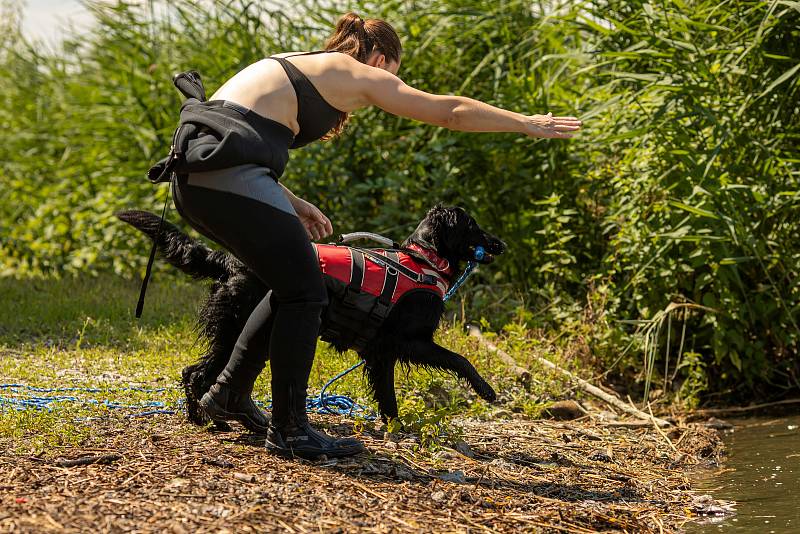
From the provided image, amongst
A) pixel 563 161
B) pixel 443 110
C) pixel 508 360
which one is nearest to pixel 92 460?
pixel 443 110

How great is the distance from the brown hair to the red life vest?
1.74 feet

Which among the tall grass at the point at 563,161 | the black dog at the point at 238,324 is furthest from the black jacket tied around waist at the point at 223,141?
the tall grass at the point at 563,161

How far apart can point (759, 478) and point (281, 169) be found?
2.49 meters

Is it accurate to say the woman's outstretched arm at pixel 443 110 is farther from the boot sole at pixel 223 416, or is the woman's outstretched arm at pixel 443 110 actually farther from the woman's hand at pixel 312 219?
the boot sole at pixel 223 416

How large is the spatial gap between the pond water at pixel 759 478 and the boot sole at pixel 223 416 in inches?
66.0

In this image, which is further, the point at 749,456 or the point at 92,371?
the point at 92,371

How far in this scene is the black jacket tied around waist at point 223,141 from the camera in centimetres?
311

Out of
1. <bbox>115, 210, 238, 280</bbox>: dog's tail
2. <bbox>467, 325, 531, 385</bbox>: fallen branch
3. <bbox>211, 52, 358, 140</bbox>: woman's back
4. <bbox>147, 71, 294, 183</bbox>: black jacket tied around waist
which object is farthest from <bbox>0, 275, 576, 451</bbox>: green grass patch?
<bbox>211, 52, 358, 140</bbox>: woman's back

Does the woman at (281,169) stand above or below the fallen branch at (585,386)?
above

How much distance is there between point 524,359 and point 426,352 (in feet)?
5.61

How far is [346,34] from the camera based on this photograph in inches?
138

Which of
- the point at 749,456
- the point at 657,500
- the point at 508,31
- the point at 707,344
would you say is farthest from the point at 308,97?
the point at 508,31

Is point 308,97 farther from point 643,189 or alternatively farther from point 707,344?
point 707,344

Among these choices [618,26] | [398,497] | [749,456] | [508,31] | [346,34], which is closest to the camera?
[398,497]
